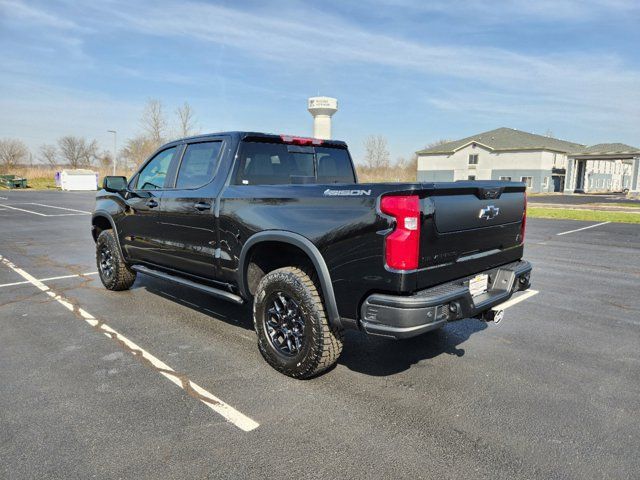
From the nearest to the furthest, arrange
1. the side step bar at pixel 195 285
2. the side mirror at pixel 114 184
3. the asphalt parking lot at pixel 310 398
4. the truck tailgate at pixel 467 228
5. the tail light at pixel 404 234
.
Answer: the asphalt parking lot at pixel 310 398
the tail light at pixel 404 234
the truck tailgate at pixel 467 228
the side step bar at pixel 195 285
the side mirror at pixel 114 184

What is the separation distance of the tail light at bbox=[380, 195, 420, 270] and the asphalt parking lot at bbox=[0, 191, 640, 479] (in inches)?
41.7

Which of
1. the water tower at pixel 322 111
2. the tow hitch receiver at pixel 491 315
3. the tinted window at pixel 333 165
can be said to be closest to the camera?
the tow hitch receiver at pixel 491 315

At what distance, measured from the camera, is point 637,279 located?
7.45m

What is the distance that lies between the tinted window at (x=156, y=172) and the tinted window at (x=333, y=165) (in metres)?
1.64

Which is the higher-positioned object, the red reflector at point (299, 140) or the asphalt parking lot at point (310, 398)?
the red reflector at point (299, 140)

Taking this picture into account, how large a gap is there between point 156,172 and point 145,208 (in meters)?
0.44

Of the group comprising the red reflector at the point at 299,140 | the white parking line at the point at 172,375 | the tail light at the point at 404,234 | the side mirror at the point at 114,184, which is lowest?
the white parking line at the point at 172,375

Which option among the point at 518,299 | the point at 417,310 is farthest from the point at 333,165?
the point at 518,299

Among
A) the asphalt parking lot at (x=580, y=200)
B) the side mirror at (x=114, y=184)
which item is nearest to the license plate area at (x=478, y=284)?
the side mirror at (x=114, y=184)

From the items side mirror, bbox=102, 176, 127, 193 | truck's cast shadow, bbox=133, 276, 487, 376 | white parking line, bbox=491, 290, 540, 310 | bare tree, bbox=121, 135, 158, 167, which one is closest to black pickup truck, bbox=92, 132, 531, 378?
truck's cast shadow, bbox=133, 276, 487, 376

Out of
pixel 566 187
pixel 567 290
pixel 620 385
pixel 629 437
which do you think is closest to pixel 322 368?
pixel 629 437

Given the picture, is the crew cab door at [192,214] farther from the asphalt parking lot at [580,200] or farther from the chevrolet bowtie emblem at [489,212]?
the asphalt parking lot at [580,200]

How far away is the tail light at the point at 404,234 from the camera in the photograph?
2922 millimetres

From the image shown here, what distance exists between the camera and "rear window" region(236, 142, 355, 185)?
4.35m
